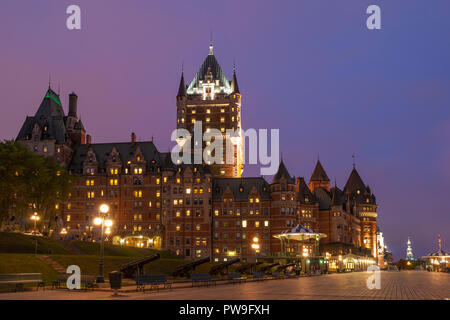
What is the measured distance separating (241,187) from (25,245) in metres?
65.2

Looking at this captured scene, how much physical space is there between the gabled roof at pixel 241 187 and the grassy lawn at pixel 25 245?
5655cm

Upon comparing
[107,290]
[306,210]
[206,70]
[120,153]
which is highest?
[206,70]

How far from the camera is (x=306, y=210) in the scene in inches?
5108

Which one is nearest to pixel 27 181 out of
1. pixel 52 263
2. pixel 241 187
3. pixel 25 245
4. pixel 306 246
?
pixel 25 245

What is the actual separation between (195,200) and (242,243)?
48.5 feet

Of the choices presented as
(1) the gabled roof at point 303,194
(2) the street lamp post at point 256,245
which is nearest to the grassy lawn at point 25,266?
(2) the street lamp post at point 256,245

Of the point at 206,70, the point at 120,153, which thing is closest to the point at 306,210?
the point at 120,153

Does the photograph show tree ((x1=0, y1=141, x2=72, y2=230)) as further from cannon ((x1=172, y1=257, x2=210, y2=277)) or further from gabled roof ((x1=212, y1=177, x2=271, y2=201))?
gabled roof ((x1=212, y1=177, x2=271, y2=201))

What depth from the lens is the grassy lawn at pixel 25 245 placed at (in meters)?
62.8

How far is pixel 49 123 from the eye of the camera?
12800 centimetres

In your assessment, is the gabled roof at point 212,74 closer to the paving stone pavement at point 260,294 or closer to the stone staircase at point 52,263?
the stone staircase at point 52,263

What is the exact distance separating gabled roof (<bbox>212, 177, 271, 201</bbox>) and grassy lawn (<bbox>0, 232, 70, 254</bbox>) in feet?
186

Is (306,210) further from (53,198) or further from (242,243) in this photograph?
(53,198)
